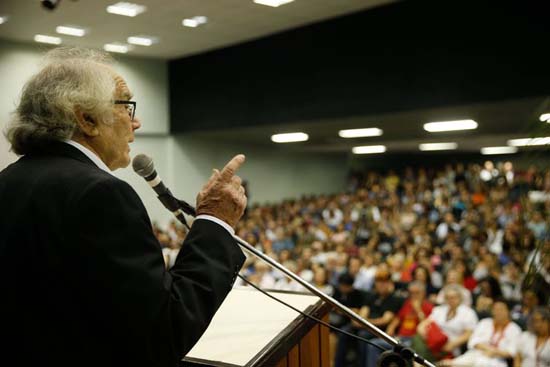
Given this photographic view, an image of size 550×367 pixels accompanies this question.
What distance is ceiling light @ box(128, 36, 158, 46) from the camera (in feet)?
23.8

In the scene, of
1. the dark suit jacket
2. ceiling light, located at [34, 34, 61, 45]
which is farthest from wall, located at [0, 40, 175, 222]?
the dark suit jacket

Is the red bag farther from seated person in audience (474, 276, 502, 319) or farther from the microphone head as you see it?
the microphone head

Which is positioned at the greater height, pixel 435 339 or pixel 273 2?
pixel 273 2

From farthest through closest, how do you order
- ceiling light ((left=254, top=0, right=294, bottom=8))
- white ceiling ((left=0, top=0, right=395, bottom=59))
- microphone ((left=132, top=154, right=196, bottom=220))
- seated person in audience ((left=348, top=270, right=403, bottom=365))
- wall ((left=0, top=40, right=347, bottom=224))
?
wall ((left=0, top=40, right=347, bottom=224)) → ceiling light ((left=254, top=0, right=294, bottom=8)) → white ceiling ((left=0, top=0, right=395, bottom=59)) → seated person in audience ((left=348, top=270, right=403, bottom=365)) → microphone ((left=132, top=154, right=196, bottom=220))

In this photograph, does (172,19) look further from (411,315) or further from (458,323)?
(458,323)

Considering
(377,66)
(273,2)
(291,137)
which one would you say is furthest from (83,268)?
(291,137)

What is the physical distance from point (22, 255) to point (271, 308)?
671 millimetres

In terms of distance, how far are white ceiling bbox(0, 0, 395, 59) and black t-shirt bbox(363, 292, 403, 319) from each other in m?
3.48

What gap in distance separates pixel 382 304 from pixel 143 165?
3917 mm

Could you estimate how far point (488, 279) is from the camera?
4645mm

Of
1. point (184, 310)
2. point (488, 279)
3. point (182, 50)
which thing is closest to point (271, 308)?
point (184, 310)

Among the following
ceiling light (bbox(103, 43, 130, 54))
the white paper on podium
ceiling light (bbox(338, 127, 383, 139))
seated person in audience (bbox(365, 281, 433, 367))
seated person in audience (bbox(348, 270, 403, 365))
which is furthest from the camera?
ceiling light (bbox(338, 127, 383, 139))

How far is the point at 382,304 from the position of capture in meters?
4.67

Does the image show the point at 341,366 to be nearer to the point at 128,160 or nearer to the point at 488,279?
the point at 488,279
